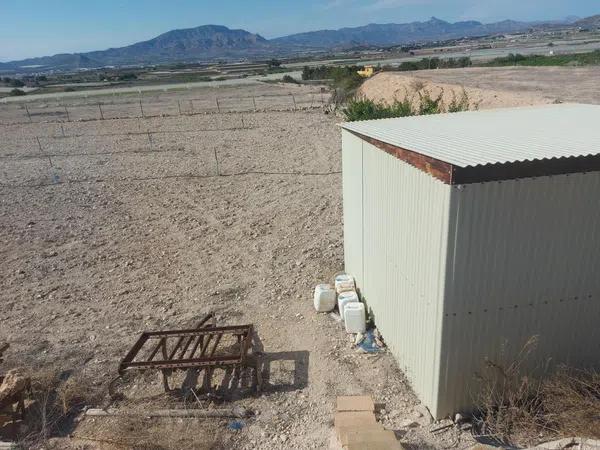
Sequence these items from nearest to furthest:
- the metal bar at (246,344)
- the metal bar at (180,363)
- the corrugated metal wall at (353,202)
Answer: the metal bar at (180,363) < the metal bar at (246,344) < the corrugated metal wall at (353,202)

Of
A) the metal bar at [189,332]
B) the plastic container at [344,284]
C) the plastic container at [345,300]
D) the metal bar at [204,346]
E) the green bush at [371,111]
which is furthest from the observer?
the green bush at [371,111]

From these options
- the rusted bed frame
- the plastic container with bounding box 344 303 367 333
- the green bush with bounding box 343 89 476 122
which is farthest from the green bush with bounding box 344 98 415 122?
the rusted bed frame

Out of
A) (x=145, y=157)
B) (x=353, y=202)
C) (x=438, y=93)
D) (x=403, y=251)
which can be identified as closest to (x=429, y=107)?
(x=438, y=93)

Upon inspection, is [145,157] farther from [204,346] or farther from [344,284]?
[204,346]

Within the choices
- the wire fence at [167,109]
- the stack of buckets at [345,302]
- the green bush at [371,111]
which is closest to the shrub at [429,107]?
the green bush at [371,111]

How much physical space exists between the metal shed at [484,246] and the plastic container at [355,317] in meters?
0.68

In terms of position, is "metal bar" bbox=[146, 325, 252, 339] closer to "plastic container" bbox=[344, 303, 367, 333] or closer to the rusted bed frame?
the rusted bed frame

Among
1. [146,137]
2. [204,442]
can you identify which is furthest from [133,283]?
[146,137]

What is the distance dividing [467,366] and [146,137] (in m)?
19.6

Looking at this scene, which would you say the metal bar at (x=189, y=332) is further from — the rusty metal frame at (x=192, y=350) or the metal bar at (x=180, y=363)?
the metal bar at (x=180, y=363)

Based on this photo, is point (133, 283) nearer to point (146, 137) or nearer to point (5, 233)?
point (5, 233)

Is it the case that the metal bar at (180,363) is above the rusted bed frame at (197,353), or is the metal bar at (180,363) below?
above

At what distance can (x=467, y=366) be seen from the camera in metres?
4.53

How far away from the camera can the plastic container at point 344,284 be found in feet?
23.0
